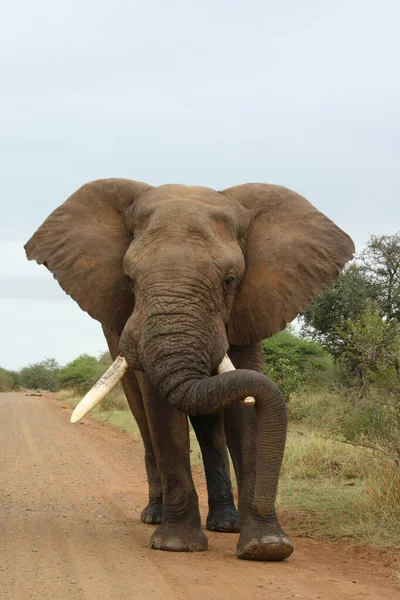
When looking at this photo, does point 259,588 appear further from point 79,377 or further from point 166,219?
→ point 79,377

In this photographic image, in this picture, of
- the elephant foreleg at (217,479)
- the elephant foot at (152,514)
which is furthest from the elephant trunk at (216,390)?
the elephant foot at (152,514)

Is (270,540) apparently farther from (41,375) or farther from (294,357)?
(41,375)

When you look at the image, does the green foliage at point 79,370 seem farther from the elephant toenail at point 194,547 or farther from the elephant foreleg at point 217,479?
the elephant toenail at point 194,547

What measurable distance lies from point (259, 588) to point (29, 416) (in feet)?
58.9

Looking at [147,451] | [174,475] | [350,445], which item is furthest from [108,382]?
[350,445]

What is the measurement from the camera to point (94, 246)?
27.5 feet

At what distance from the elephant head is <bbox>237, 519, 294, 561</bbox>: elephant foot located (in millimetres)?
332

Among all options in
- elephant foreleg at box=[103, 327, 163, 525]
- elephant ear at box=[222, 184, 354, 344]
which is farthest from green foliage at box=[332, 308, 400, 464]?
elephant foreleg at box=[103, 327, 163, 525]

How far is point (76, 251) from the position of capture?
8430mm

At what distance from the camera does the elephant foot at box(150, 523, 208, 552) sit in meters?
7.48

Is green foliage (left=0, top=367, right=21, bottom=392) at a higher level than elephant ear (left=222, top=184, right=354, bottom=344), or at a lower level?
higher

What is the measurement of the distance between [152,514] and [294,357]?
51.5 feet

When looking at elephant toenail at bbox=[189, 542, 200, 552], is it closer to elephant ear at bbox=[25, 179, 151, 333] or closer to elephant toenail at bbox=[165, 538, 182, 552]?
elephant toenail at bbox=[165, 538, 182, 552]

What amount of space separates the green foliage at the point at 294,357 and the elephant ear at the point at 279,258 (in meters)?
11.1
